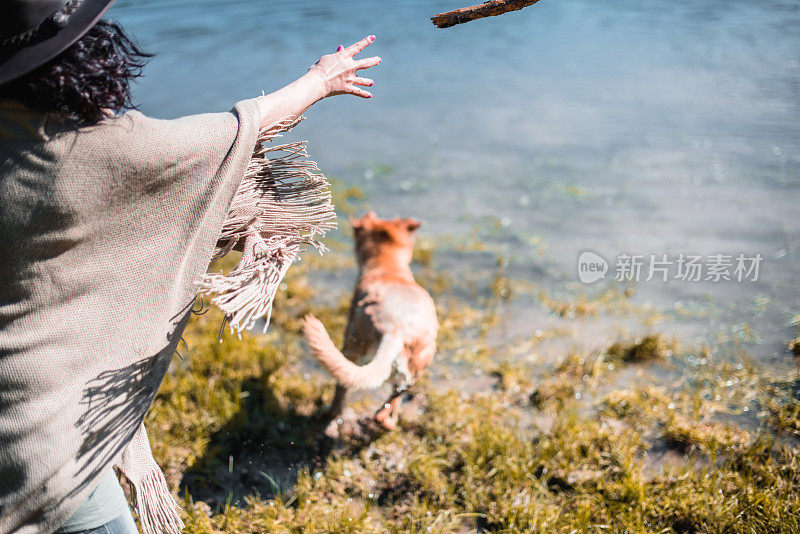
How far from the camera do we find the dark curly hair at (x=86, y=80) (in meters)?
1.38

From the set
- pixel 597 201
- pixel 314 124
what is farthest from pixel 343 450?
pixel 314 124

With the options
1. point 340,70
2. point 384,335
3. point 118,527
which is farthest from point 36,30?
point 384,335

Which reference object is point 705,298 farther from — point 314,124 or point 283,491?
point 314,124

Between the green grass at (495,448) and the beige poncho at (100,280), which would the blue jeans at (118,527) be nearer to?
the beige poncho at (100,280)

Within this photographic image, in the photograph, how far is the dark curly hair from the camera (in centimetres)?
138

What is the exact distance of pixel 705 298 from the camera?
441 cm

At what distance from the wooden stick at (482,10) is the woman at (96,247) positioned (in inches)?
20.5

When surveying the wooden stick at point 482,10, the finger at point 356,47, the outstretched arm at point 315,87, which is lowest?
the outstretched arm at point 315,87

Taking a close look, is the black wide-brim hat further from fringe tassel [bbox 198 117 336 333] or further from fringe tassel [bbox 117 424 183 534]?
fringe tassel [bbox 117 424 183 534]

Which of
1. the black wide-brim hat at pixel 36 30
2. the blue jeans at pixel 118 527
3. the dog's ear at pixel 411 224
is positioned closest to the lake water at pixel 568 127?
the dog's ear at pixel 411 224

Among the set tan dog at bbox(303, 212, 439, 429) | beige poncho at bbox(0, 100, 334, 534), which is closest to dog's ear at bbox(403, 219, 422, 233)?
tan dog at bbox(303, 212, 439, 429)

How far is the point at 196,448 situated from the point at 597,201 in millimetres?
4505

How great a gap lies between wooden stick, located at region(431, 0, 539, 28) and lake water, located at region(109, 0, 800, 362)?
8.32 feet

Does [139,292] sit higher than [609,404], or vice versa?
[139,292]
